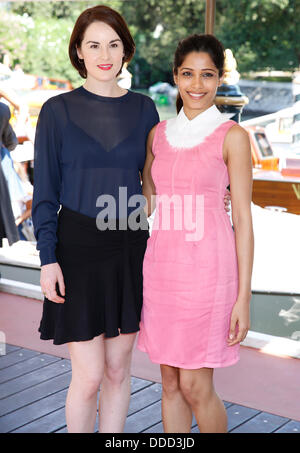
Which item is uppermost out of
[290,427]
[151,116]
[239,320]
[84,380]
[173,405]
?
[151,116]

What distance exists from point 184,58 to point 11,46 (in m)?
Result: 2.68

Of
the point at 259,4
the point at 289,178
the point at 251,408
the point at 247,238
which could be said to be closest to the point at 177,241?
the point at 247,238

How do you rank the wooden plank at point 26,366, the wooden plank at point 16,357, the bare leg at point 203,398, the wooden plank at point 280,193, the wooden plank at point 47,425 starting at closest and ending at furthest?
the bare leg at point 203,398 → the wooden plank at point 47,425 → the wooden plank at point 26,366 → the wooden plank at point 16,357 → the wooden plank at point 280,193

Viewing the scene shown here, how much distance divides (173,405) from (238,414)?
70 centimetres

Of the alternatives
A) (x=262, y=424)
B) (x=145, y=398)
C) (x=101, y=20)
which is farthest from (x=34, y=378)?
(x=101, y=20)

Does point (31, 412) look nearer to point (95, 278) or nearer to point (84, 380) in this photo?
point (84, 380)

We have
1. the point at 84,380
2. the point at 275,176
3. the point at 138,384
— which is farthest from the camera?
the point at 275,176

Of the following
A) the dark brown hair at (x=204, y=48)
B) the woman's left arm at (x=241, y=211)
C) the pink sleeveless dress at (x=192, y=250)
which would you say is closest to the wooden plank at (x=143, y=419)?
the pink sleeveless dress at (x=192, y=250)

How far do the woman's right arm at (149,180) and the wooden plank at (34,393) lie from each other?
3.82 feet

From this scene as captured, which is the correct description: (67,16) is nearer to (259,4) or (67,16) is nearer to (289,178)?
(259,4)

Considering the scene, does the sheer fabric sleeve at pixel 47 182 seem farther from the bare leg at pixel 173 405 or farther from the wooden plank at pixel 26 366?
the wooden plank at pixel 26 366

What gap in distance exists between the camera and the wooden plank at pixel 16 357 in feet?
9.86

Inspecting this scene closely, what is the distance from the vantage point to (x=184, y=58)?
5.73ft

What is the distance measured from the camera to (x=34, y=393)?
105 inches
